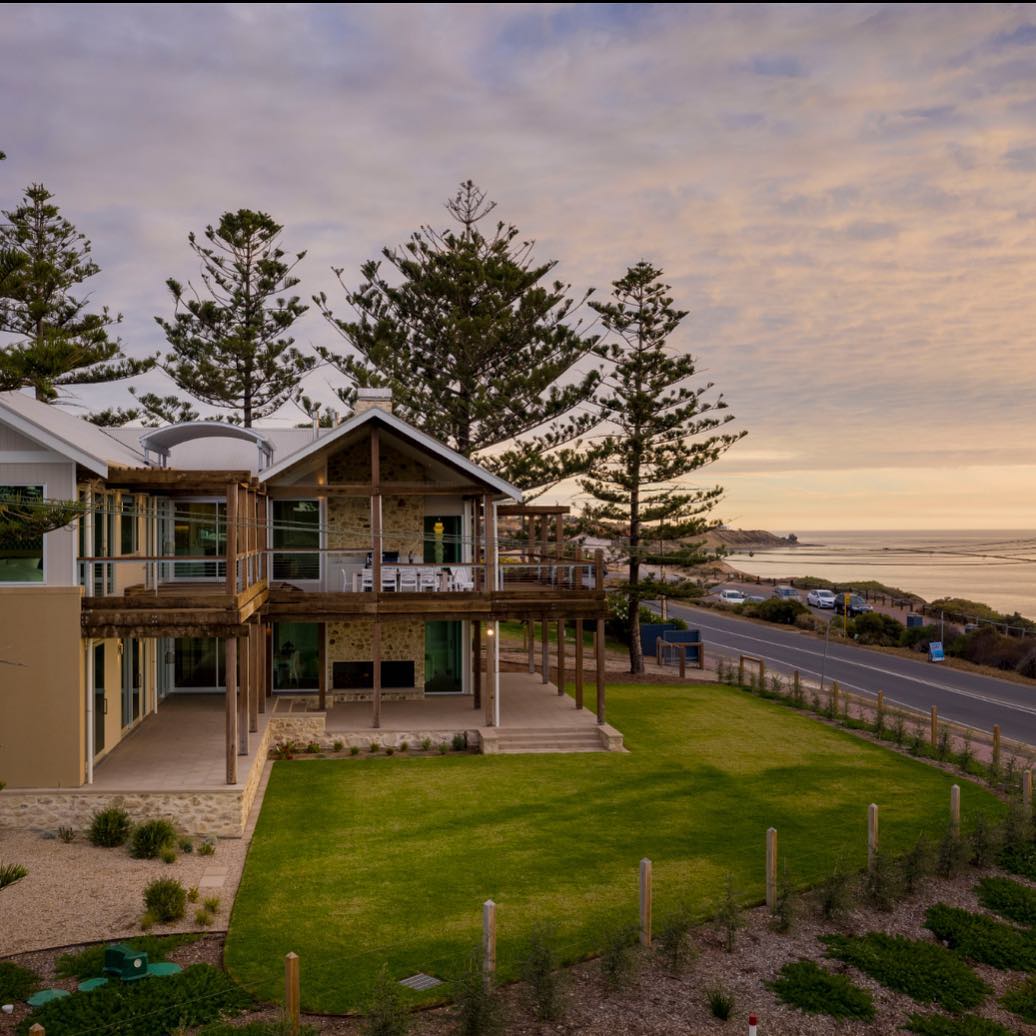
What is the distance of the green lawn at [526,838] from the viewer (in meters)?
9.78

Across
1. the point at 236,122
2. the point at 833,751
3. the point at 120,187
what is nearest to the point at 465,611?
the point at 833,751

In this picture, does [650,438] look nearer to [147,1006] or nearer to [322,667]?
[322,667]

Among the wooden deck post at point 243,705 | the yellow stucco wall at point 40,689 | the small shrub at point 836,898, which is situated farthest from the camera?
the wooden deck post at point 243,705

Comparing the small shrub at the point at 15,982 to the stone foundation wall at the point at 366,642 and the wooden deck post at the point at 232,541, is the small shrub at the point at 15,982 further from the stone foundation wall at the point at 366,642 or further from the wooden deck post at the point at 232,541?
the stone foundation wall at the point at 366,642

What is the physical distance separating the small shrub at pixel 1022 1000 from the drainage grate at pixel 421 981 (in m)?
5.51

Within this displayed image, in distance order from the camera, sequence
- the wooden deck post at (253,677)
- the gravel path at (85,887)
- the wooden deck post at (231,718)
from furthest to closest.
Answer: the wooden deck post at (253,677) < the wooden deck post at (231,718) < the gravel path at (85,887)

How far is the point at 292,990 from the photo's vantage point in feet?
25.6

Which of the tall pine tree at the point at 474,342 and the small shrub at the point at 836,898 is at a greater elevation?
the tall pine tree at the point at 474,342

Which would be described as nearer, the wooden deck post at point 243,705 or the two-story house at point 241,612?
the two-story house at point 241,612

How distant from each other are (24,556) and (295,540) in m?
8.16

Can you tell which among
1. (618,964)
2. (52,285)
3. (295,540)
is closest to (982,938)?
(618,964)

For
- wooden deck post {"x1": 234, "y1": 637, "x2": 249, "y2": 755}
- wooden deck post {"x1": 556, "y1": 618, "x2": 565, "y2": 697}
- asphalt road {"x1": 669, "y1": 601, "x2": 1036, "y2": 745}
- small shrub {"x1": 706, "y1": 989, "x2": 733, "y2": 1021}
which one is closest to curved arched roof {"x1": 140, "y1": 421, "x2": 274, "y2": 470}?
wooden deck post {"x1": 234, "y1": 637, "x2": 249, "y2": 755}

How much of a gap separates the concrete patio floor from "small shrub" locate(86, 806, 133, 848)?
65cm

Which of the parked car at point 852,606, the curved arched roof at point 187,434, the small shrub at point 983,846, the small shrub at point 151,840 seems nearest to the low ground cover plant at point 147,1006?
the small shrub at point 151,840
